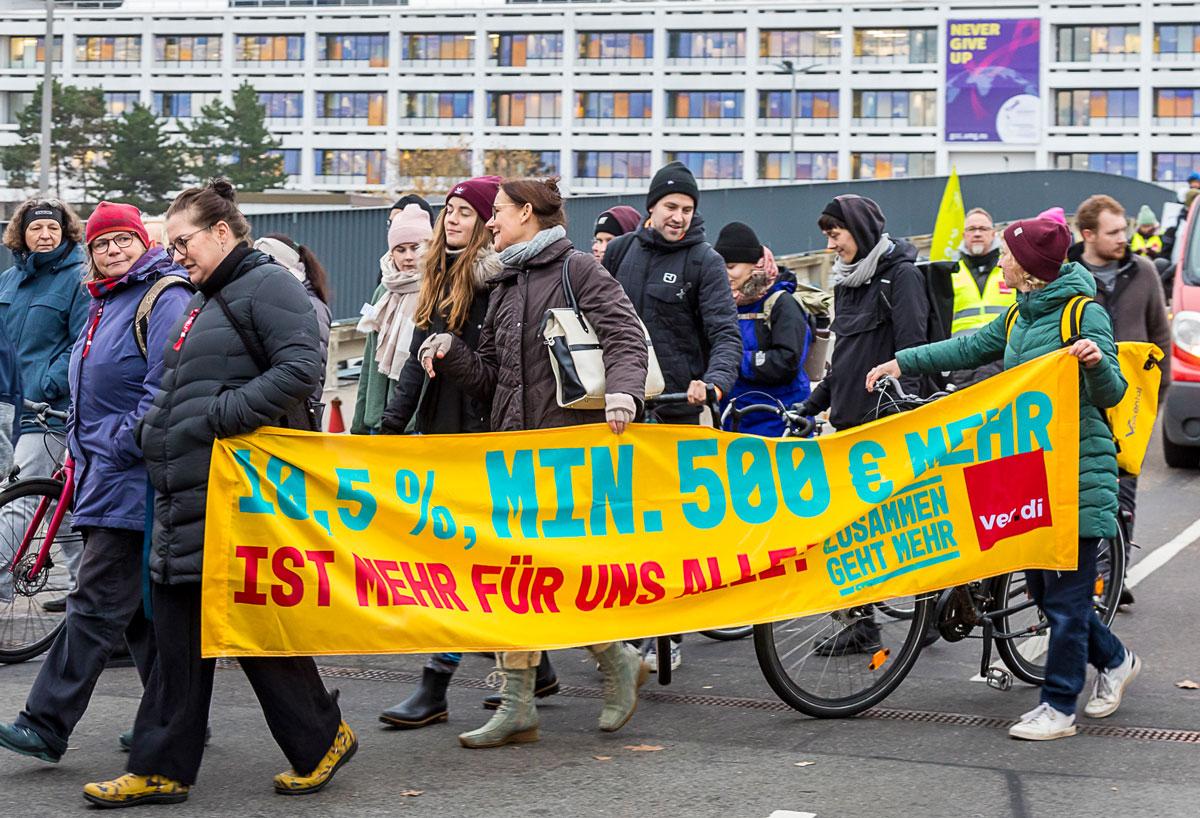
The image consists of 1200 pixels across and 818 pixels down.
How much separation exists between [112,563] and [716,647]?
3042mm

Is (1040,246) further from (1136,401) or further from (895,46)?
(895,46)

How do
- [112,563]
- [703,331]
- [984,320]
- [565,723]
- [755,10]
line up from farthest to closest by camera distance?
[755,10]
[984,320]
[703,331]
[565,723]
[112,563]

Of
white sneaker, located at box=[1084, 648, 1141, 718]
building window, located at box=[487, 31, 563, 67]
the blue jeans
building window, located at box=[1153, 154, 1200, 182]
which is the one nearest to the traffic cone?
the blue jeans

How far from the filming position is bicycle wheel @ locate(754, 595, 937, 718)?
670 cm

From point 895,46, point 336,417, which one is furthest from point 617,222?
point 895,46

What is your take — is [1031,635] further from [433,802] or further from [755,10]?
[755,10]

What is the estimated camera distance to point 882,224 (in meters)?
8.20

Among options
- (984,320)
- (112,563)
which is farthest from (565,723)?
(984,320)

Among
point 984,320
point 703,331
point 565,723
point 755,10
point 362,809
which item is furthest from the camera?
point 755,10

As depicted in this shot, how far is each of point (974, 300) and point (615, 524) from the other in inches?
188

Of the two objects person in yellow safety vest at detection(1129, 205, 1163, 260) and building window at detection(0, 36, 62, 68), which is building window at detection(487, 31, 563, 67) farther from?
person in yellow safety vest at detection(1129, 205, 1163, 260)

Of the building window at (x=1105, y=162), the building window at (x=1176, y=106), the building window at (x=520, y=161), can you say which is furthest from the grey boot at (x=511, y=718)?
the building window at (x=520, y=161)

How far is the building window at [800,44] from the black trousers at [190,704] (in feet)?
346

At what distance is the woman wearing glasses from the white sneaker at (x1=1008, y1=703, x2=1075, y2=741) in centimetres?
244
